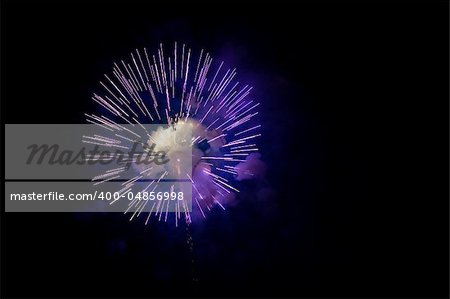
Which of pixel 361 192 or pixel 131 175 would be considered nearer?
pixel 131 175

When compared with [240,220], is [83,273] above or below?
below

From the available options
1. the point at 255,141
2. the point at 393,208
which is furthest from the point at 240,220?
the point at 393,208

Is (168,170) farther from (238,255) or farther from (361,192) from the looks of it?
(361,192)

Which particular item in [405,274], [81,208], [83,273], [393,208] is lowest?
[405,274]

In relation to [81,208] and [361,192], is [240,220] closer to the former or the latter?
[361,192]

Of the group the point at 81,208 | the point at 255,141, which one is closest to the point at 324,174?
the point at 255,141

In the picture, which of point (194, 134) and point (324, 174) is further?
point (324, 174)

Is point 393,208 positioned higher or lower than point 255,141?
lower

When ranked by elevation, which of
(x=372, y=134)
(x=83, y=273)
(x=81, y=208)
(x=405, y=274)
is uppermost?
(x=372, y=134)
